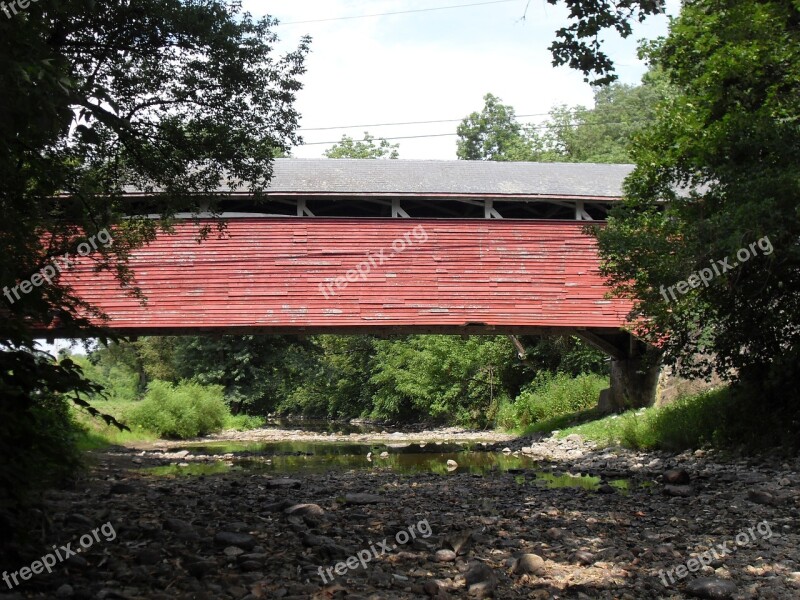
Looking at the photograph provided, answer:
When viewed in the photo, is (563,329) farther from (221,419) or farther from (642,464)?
(221,419)

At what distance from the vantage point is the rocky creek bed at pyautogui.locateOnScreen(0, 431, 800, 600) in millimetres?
4090

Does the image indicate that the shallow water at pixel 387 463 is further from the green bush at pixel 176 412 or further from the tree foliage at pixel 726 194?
the green bush at pixel 176 412

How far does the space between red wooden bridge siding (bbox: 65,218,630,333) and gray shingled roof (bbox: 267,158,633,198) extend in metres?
0.67

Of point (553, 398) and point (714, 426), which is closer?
point (714, 426)

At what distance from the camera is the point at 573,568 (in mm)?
4656

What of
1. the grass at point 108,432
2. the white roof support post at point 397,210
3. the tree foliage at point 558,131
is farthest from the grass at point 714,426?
the tree foliage at point 558,131

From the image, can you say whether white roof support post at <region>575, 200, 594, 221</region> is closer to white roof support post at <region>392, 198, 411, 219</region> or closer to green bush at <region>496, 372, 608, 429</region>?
white roof support post at <region>392, 198, 411, 219</region>

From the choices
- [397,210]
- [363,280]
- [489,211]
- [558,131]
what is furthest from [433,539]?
[558,131]

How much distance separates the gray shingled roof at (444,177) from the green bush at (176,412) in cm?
703

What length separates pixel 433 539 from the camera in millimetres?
5312

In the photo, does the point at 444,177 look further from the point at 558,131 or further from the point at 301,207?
the point at 558,131

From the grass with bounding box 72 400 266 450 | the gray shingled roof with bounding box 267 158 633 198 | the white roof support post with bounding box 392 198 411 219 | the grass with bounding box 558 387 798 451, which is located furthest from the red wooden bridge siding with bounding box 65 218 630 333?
the grass with bounding box 558 387 798 451

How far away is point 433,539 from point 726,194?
5376mm

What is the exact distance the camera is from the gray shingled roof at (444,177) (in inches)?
604
